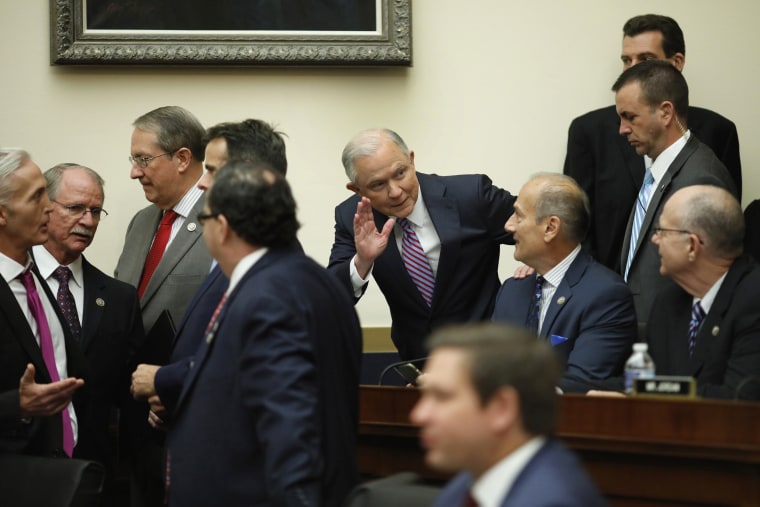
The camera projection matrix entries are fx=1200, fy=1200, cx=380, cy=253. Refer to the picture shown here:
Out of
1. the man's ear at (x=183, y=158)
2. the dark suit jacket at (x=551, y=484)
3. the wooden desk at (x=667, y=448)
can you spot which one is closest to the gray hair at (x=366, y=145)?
the man's ear at (x=183, y=158)

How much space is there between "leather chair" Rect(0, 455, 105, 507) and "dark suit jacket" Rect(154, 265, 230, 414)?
0.34m

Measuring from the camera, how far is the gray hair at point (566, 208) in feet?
15.9

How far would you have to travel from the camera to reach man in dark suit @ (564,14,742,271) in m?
5.91

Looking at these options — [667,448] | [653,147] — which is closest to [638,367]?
[667,448]

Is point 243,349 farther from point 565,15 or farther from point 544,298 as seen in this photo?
point 565,15

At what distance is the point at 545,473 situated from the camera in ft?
7.94

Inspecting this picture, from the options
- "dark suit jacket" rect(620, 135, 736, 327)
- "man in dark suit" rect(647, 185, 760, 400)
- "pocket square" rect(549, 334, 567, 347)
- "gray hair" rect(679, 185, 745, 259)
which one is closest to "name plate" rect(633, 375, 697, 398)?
"man in dark suit" rect(647, 185, 760, 400)

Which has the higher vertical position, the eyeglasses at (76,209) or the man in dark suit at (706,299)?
the eyeglasses at (76,209)

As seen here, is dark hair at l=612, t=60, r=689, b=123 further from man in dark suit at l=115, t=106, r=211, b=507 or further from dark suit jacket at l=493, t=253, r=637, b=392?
man in dark suit at l=115, t=106, r=211, b=507

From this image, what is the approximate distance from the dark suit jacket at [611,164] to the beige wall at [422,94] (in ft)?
1.25

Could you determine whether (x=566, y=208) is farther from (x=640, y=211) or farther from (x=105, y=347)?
(x=105, y=347)

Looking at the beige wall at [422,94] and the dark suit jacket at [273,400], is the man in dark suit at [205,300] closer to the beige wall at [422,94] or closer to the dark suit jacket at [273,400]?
the dark suit jacket at [273,400]

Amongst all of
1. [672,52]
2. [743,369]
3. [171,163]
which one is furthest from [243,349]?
[672,52]

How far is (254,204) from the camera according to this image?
3.61 metres
